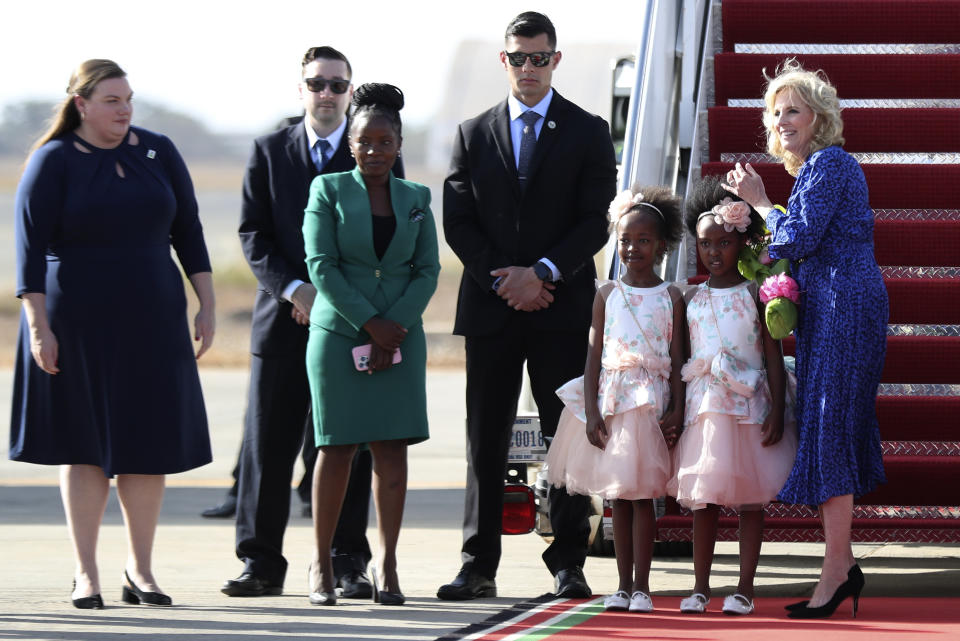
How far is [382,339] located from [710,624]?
4.60 ft

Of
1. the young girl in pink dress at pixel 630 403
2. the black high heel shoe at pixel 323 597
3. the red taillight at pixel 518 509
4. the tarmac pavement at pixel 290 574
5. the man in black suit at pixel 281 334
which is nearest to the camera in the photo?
the tarmac pavement at pixel 290 574

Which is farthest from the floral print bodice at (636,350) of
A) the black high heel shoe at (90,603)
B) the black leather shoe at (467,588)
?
the black high heel shoe at (90,603)

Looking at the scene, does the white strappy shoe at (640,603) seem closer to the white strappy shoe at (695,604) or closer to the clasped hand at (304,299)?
the white strappy shoe at (695,604)

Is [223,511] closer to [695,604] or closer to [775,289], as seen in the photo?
[695,604]

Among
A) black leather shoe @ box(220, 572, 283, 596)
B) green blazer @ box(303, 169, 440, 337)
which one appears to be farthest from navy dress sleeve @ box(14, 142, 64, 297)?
black leather shoe @ box(220, 572, 283, 596)

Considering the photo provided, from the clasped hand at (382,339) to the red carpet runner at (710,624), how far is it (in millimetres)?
917

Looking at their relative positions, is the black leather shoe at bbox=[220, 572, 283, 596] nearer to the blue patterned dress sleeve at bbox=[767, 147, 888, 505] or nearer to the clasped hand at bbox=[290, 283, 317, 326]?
the clasped hand at bbox=[290, 283, 317, 326]

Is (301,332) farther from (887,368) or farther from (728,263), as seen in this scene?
(887,368)

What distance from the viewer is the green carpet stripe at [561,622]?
183 inches

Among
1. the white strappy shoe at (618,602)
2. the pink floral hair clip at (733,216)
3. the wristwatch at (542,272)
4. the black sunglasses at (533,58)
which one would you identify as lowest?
the white strappy shoe at (618,602)

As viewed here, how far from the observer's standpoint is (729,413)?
5012 millimetres

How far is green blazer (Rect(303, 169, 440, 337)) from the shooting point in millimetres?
5270

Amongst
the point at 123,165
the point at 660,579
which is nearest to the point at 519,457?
the point at 660,579

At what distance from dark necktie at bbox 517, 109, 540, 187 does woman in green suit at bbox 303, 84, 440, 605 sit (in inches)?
18.0
